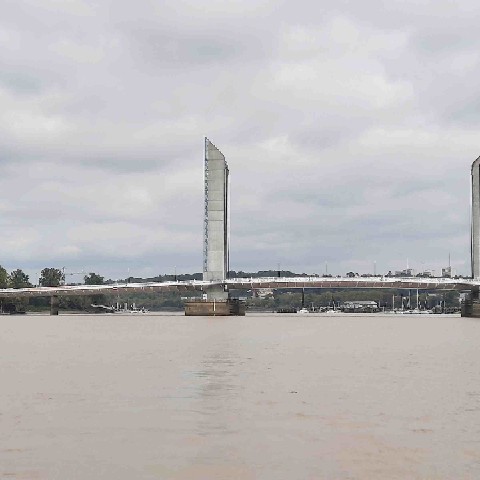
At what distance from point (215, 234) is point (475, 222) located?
1609 inches

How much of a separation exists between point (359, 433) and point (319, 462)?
273cm

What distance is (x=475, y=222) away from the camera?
132 metres

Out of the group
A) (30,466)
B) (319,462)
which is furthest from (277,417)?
(30,466)

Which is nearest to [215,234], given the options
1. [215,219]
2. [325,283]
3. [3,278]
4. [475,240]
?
[215,219]

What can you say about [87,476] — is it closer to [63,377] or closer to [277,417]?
[277,417]

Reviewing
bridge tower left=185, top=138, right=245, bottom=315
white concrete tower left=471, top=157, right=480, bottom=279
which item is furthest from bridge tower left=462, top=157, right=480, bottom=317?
bridge tower left=185, top=138, right=245, bottom=315

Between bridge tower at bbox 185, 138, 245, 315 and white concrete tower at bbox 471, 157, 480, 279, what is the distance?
128 ft

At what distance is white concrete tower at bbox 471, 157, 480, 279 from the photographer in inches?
5202

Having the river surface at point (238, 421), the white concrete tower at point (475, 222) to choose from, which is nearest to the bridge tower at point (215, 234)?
the white concrete tower at point (475, 222)

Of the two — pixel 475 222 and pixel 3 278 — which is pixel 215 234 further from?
pixel 3 278

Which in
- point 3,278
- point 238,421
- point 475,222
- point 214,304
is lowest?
point 238,421

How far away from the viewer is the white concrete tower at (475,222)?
132125 mm

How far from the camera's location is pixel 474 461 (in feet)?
40.4

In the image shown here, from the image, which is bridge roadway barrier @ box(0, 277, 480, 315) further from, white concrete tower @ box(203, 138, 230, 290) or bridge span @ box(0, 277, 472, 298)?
white concrete tower @ box(203, 138, 230, 290)
